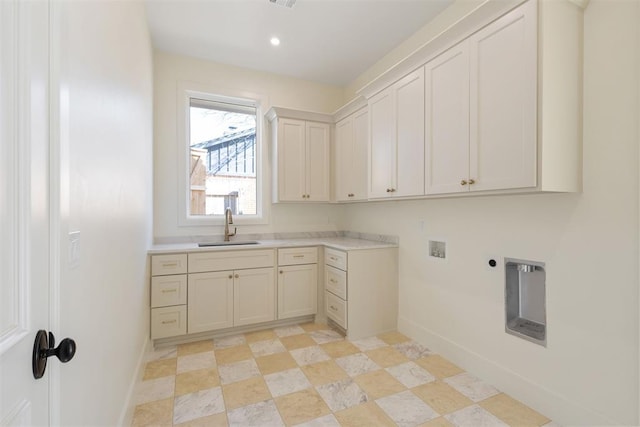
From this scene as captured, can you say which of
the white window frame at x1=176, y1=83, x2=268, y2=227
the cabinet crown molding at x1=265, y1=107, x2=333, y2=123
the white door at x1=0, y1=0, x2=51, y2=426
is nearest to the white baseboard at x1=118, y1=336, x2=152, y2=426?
the white door at x1=0, y1=0, x2=51, y2=426

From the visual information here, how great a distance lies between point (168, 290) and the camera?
270cm

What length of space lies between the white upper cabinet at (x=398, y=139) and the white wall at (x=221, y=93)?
4.04ft

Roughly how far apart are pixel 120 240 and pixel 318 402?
1537 mm

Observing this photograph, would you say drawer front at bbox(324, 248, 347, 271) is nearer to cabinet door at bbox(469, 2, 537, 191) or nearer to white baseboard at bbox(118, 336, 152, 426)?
cabinet door at bbox(469, 2, 537, 191)

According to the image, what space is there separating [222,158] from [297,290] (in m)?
1.82

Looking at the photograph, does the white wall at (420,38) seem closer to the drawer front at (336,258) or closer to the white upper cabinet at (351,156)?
the white upper cabinet at (351,156)

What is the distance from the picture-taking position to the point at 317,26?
2.76m

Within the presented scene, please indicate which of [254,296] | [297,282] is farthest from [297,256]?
[254,296]

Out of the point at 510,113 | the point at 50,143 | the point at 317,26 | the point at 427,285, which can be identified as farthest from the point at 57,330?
the point at 317,26

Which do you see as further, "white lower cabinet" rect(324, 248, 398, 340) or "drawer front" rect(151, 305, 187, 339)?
"white lower cabinet" rect(324, 248, 398, 340)

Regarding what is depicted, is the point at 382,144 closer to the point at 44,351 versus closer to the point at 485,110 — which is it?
the point at 485,110

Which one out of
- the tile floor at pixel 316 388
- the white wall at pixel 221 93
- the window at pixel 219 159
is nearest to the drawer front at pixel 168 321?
the tile floor at pixel 316 388

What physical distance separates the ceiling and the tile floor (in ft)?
9.65

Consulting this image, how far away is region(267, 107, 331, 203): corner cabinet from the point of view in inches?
136
